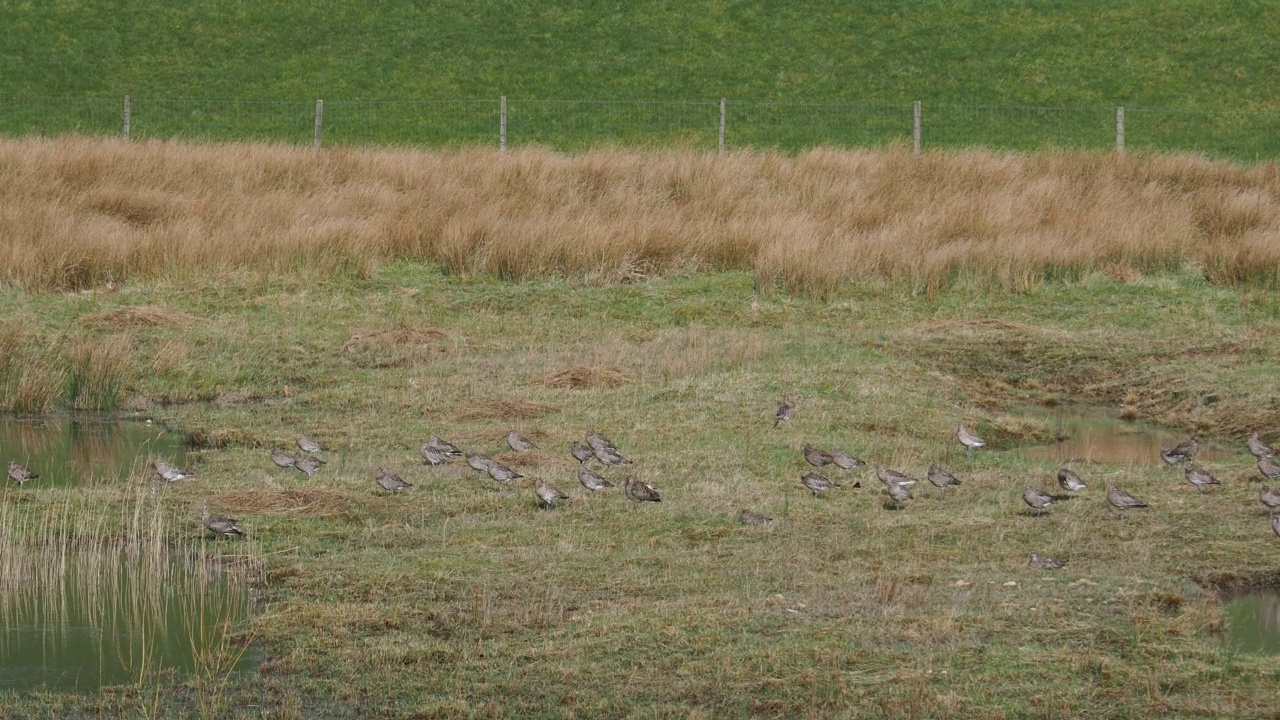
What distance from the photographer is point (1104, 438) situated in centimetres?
1294

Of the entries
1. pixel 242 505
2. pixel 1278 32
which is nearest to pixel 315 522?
pixel 242 505

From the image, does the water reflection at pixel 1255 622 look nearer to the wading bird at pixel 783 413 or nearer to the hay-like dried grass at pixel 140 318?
the wading bird at pixel 783 413

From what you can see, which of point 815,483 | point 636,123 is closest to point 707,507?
point 815,483

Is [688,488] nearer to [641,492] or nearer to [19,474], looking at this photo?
[641,492]

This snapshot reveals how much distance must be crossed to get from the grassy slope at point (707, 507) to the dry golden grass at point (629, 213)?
554 mm

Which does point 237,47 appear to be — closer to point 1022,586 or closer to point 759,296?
point 759,296

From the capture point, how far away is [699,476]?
10.7 m

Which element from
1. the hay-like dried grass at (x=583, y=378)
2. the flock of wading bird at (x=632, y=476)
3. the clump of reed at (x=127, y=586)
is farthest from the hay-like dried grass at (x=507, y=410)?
the clump of reed at (x=127, y=586)

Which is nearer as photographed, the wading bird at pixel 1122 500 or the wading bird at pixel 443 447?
the wading bird at pixel 1122 500

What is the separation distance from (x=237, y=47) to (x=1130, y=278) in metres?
27.2

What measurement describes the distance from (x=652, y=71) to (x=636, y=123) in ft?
11.0

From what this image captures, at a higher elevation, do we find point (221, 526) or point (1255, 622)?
point (1255, 622)

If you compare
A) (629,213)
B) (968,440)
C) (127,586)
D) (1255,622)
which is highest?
(1255,622)

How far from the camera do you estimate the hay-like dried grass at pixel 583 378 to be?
45.1ft
